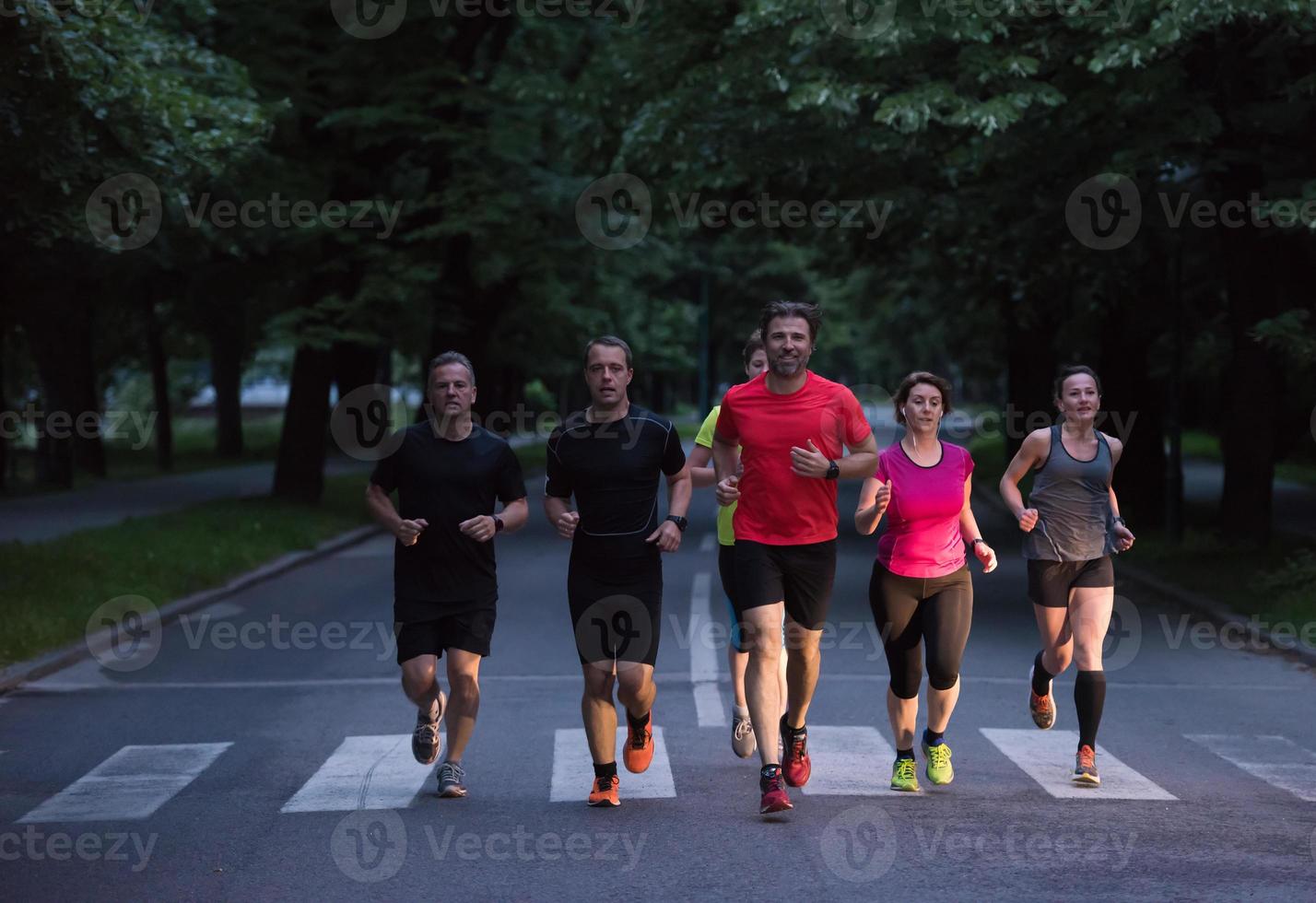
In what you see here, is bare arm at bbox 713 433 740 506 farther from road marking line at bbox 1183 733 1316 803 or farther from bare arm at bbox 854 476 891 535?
road marking line at bbox 1183 733 1316 803

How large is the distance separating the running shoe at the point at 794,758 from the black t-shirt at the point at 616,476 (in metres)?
1.02

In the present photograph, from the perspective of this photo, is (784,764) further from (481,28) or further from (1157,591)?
(481,28)

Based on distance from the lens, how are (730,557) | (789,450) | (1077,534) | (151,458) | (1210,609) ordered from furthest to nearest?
1. (151,458)
2. (1210,609)
3. (730,557)
4. (1077,534)
5. (789,450)

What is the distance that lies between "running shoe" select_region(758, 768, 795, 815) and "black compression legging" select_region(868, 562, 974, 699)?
2.87 feet

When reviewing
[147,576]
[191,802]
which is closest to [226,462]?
[147,576]

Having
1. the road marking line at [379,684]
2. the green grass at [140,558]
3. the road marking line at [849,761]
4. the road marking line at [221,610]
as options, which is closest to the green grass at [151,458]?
the green grass at [140,558]

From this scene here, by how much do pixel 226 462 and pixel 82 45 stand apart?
30578 mm

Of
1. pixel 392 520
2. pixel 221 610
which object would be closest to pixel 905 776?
pixel 392 520

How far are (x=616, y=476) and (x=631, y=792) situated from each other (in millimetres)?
1557

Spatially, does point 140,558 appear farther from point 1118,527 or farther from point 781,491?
point 1118,527

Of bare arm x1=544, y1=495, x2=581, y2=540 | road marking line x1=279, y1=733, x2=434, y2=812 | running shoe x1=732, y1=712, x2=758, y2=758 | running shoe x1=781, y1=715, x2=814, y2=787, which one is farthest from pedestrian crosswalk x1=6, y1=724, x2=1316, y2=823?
bare arm x1=544, y1=495, x2=581, y2=540

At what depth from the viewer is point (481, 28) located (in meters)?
26.8

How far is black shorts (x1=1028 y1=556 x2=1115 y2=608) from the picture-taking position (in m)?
8.45

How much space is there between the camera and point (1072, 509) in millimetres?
8461
